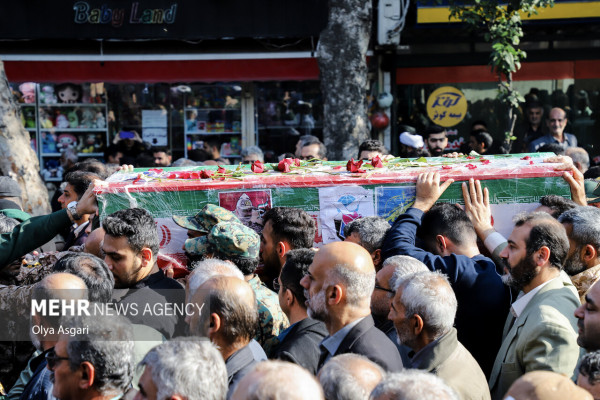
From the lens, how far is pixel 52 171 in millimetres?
12484

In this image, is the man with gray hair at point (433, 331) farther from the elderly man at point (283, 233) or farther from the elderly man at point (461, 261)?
the elderly man at point (283, 233)

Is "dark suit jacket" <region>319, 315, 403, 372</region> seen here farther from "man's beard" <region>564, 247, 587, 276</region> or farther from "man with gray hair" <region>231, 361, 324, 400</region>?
"man's beard" <region>564, 247, 587, 276</region>

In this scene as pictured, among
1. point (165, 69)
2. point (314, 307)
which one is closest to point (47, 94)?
point (165, 69)

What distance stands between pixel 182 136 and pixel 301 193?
8.31m

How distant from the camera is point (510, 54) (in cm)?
935

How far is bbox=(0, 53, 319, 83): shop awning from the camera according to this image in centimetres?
1204

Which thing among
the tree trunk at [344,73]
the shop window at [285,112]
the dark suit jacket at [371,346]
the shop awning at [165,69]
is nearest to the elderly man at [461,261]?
the dark suit jacket at [371,346]

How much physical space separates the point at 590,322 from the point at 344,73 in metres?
6.87

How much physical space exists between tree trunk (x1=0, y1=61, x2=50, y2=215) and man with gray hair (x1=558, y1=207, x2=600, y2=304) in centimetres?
592

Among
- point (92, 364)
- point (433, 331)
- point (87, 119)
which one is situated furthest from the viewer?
point (87, 119)

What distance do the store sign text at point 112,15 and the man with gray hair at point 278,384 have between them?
34.2 ft

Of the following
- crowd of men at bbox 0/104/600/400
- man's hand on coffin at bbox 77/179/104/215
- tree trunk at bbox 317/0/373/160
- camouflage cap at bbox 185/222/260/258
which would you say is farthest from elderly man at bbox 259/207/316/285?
tree trunk at bbox 317/0/373/160

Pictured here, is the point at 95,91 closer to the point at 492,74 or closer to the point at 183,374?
the point at 492,74

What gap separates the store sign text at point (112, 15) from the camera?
11.9 m
